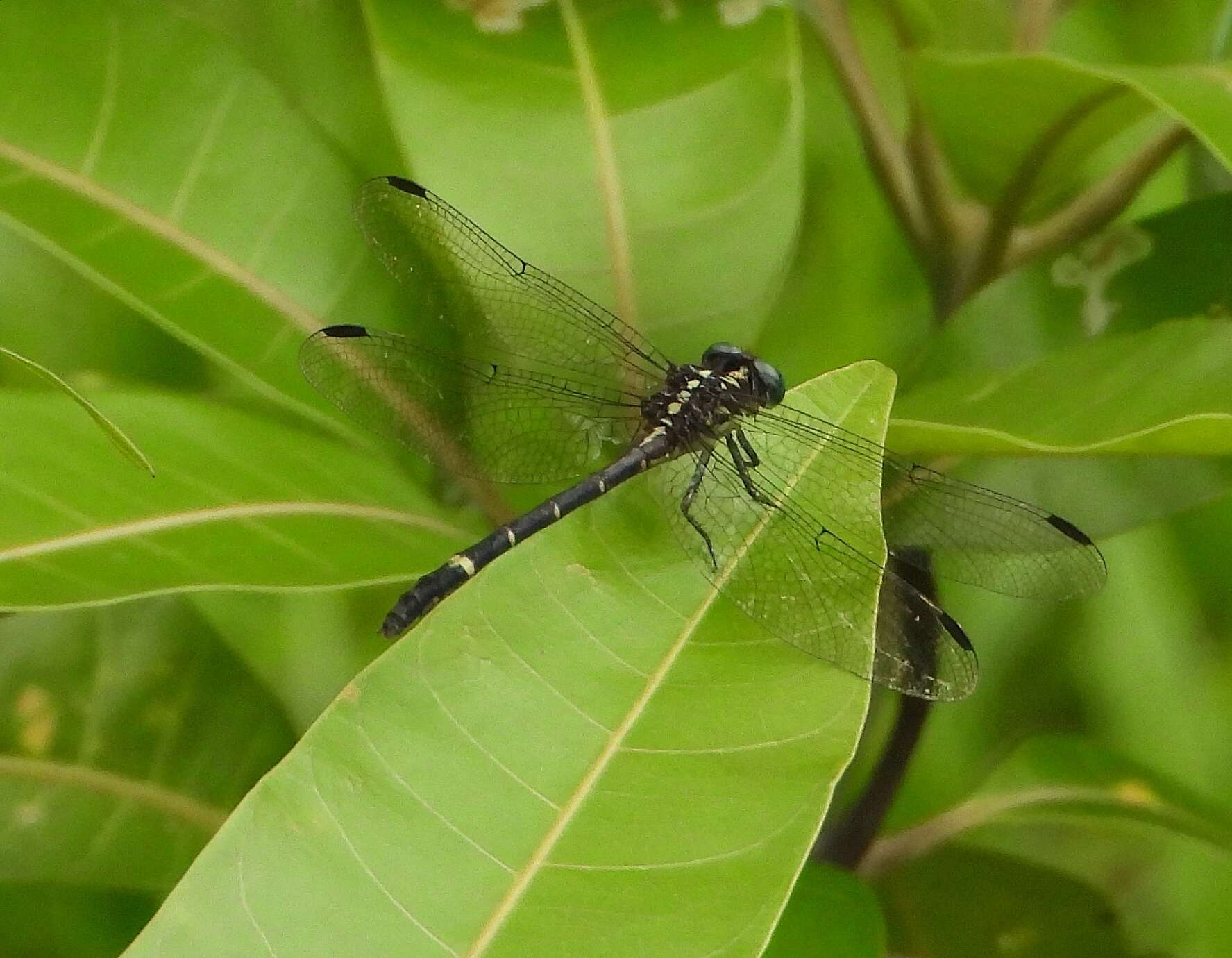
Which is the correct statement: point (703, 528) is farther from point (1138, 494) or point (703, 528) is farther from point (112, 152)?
point (112, 152)

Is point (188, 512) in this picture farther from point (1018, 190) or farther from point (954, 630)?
point (1018, 190)

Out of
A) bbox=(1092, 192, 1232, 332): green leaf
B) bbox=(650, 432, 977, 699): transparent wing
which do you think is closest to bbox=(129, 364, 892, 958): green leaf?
bbox=(650, 432, 977, 699): transparent wing

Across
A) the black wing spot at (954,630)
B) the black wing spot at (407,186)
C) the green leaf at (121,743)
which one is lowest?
the green leaf at (121,743)

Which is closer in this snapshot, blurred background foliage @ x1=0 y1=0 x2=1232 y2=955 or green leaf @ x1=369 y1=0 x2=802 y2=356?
blurred background foliage @ x1=0 y1=0 x2=1232 y2=955

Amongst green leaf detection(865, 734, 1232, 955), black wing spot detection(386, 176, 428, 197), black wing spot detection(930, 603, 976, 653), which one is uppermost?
black wing spot detection(386, 176, 428, 197)

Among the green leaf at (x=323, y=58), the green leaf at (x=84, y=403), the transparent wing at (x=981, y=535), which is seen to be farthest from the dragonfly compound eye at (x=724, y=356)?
the green leaf at (x=84, y=403)

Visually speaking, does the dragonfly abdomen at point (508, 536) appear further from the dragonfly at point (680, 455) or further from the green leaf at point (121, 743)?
the green leaf at point (121, 743)

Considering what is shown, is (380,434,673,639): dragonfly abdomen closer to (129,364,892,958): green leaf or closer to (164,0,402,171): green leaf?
(129,364,892,958): green leaf
